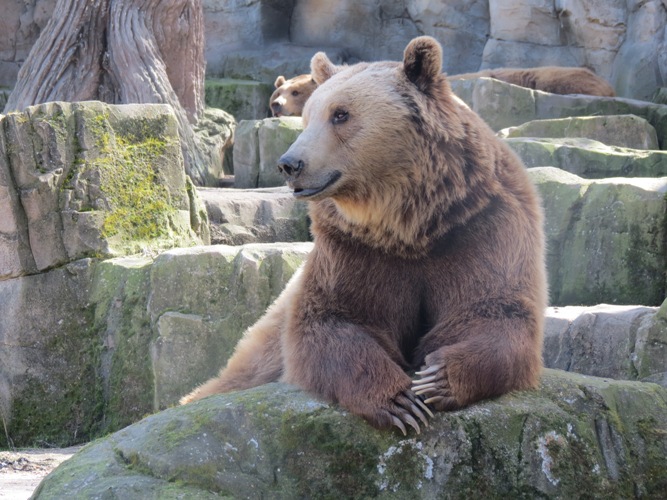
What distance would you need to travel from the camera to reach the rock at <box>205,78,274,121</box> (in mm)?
17562

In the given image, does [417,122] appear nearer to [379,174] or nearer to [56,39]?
[379,174]

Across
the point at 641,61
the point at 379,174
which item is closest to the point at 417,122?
the point at 379,174

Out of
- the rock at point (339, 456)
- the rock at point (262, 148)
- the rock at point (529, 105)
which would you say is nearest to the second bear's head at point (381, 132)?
the rock at point (339, 456)

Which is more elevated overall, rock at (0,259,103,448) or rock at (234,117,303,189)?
rock at (234,117,303,189)

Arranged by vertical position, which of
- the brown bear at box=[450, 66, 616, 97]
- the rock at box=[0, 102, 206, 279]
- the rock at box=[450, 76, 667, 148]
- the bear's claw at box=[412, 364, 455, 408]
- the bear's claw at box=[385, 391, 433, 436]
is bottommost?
the bear's claw at box=[385, 391, 433, 436]

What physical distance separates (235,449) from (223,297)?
131 inches

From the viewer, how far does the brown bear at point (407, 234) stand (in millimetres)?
3834

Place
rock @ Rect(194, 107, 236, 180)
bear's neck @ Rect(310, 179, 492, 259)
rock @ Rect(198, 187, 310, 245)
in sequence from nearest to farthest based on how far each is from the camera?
bear's neck @ Rect(310, 179, 492, 259) < rock @ Rect(198, 187, 310, 245) < rock @ Rect(194, 107, 236, 180)

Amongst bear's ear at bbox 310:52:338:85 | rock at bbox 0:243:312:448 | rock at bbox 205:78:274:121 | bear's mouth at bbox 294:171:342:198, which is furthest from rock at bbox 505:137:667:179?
rock at bbox 205:78:274:121

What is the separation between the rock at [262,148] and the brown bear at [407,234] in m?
7.64

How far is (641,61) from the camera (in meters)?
16.0

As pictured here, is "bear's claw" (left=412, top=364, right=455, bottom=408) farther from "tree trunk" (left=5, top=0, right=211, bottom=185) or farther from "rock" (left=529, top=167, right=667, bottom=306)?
"tree trunk" (left=5, top=0, right=211, bottom=185)

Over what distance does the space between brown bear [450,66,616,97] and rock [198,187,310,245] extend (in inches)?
Answer: 261

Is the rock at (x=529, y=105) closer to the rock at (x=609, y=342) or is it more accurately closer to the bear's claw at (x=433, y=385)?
the rock at (x=609, y=342)
